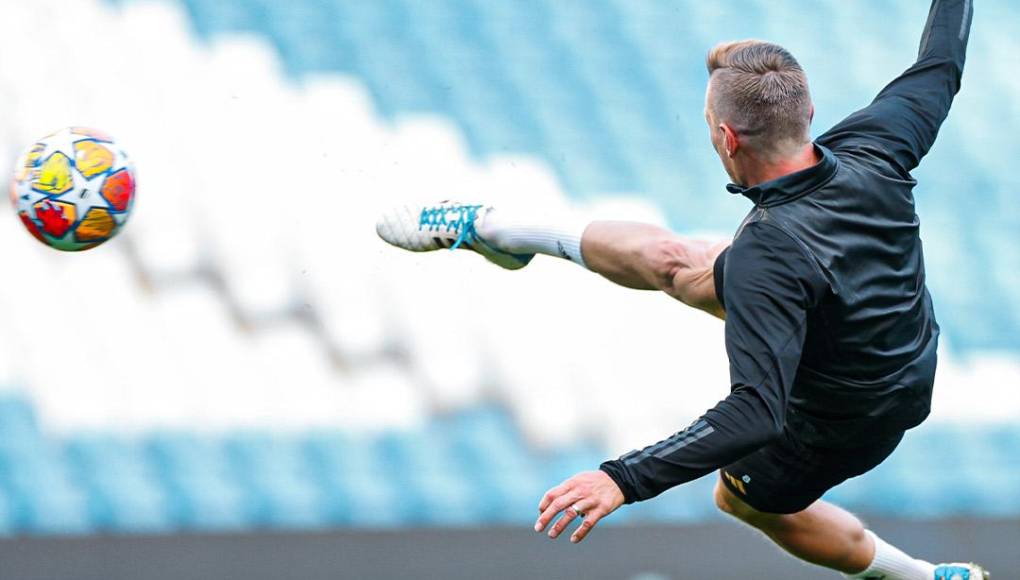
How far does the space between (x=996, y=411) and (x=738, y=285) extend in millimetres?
2785

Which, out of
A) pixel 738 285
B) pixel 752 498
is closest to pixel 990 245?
pixel 752 498

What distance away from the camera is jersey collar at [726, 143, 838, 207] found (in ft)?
8.41

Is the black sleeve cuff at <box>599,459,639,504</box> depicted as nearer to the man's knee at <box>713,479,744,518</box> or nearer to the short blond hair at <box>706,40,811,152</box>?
the short blond hair at <box>706,40,811,152</box>

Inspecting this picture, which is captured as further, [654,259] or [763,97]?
[654,259]

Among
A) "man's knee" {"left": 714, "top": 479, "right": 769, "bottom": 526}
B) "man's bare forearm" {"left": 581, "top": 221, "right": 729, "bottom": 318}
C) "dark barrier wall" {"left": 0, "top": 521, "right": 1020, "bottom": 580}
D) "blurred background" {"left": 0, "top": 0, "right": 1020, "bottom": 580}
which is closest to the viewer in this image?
"man's bare forearm" {"left": 581, "top": 221, "right": 729, "bottom": 318}

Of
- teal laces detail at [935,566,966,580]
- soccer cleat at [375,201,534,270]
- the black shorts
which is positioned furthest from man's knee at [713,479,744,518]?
soccer cleat at [375,201,534,270]

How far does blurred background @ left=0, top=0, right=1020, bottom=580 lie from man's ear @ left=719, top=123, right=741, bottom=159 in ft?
6.80

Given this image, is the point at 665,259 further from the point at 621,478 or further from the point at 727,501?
the point at 621,478

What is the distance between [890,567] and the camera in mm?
3289

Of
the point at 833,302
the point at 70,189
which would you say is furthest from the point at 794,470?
the point at 70,189

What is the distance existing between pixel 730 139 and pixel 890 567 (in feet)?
4.26

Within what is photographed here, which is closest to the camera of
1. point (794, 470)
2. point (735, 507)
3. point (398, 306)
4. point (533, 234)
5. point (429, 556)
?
point (794, 470)

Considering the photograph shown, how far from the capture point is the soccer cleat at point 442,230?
3.41 metres

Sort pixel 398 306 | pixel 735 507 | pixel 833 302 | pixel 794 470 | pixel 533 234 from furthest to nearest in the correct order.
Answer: pixel 398 306, pixel 533 234, pixel 735 507, pixel 794 470, pixel 833 302
